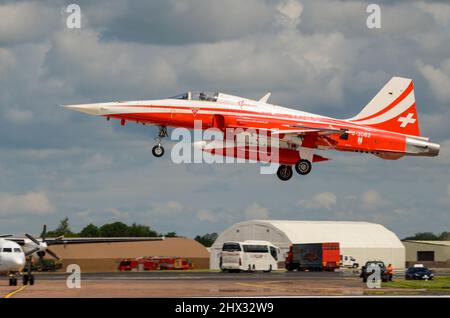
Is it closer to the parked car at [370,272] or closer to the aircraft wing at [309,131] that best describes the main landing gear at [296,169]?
the aircraft wing at [309,131]

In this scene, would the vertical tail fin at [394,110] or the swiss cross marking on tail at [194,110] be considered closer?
the swiss cross marking on tail at [194,110]

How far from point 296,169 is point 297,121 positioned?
397cm

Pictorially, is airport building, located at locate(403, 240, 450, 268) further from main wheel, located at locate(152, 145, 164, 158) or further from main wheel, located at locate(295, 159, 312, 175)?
main wheel, located at locate(152, 145, 164, 158)

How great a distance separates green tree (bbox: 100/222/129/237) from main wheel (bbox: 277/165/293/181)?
12073 centimetres

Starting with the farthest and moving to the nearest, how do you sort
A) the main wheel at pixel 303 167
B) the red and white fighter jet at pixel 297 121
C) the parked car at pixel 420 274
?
the parked car at pixel 420 274
the main wheel at pixel 303 167
the red and white fighter jet at pixel 297 121

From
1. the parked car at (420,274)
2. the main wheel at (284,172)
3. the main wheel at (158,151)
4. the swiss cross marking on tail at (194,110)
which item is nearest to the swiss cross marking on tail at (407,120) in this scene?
the main wheel at (284,172)

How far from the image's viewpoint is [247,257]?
396ft

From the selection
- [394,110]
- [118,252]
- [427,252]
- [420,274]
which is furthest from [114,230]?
[394,110]

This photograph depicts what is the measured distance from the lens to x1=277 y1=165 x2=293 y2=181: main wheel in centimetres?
6775

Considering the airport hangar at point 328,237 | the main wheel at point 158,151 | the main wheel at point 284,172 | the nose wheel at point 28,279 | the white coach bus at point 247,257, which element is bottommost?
the nose wheel at point 28,279

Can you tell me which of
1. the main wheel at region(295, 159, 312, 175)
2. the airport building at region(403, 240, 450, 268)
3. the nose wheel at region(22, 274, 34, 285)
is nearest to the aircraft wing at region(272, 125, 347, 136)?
Answer: the main wheel at region(295, 159, 312, 175)

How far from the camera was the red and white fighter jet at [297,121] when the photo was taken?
64.9 metres

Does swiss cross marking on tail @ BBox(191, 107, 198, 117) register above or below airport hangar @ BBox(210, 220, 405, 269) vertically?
above
